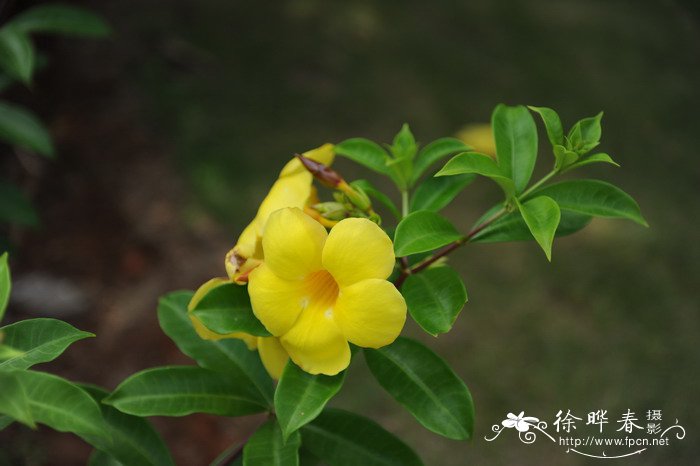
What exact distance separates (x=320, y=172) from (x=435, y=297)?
32cm

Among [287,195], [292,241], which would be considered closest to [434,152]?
[287,195]

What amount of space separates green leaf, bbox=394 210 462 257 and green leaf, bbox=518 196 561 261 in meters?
0.15

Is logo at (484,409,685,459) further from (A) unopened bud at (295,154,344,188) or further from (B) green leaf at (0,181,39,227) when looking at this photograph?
(B) green leaf at (0,181,39,227)

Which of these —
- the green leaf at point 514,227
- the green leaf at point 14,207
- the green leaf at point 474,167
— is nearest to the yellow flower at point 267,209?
the green leaf at point 474,167

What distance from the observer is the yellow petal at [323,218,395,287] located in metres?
1.12

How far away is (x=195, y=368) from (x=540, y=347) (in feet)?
6.90

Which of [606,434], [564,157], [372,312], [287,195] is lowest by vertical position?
[606,434]

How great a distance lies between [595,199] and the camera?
1327mm

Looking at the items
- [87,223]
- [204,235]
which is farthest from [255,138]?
[87,223]

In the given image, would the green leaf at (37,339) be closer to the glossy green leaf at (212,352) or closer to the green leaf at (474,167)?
the glossy green leaf at (212,352)

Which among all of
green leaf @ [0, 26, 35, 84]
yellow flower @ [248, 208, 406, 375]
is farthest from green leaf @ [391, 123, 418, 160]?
green leaf @ [0, 26, 35, 84]

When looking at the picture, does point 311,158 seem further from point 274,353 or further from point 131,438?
point 131,438

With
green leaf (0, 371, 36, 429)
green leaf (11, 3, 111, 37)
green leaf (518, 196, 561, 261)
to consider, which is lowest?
green leaf (0, 371, 36, 429)

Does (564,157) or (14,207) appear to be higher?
(564,157)
